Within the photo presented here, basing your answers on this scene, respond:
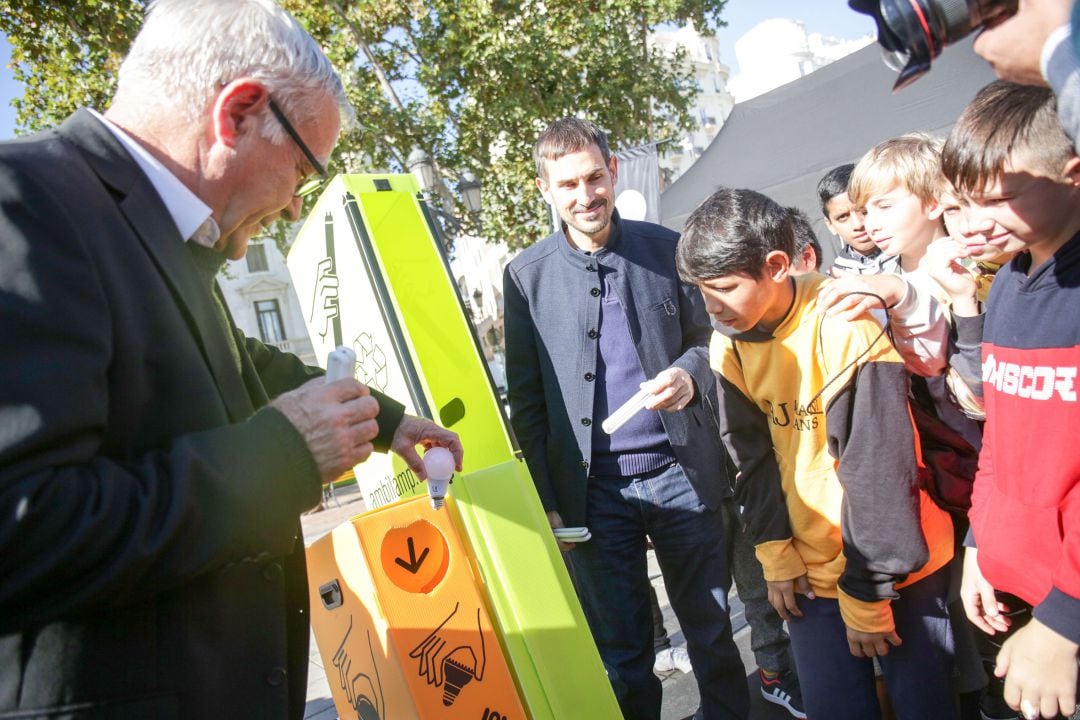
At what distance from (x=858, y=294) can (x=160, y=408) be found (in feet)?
4.30

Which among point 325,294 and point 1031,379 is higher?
point 325,294

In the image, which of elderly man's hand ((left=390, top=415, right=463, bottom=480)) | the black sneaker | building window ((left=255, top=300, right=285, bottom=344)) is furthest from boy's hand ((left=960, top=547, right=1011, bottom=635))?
building window ((left=255, top=300, right=285, bottom=344))

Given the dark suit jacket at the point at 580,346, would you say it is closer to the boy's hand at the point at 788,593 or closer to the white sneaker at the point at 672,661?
the boy's hand at the point at 788,593

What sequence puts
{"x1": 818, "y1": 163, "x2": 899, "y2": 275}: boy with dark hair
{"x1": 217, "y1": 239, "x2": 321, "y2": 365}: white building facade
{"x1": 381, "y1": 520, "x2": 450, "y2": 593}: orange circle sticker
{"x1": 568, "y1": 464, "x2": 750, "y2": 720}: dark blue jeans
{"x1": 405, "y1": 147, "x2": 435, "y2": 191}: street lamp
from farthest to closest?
{"x1": 217, "y1": 239, "x2": 321, "y2": 365}: white building facade, {"x1": 405, "y1": 147, "x2": 435, "y2": 191}: street lamp, {"x1": 818, "y1": 163, "x2": 899, "y2": 275}: boy with dark hair, {"x1": 568, "y1": 464, "x2": 750, "y2": 720}: dark blue jeans, {"x1": 381, "y1": 520, "x2": 450, "y2": 593}: orange circle sticker

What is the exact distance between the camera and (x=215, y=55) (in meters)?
1.25

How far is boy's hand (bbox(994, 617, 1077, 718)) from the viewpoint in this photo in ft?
3.92

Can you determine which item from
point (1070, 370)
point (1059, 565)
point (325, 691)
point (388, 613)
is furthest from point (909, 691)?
point (325, 691)

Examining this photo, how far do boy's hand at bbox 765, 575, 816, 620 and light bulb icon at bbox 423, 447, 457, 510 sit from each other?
861 mm

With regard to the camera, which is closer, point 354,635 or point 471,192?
point 354,635

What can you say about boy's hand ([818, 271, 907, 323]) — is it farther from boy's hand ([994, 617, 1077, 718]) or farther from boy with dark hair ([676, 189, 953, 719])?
boy's hand ([994, 617, 1077, 718])

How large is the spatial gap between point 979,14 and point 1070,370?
2.15 ft

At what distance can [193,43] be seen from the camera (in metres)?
1.25

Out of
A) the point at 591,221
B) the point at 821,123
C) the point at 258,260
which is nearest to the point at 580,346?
the point at 591,221

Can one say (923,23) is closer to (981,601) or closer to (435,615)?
(981,601)
